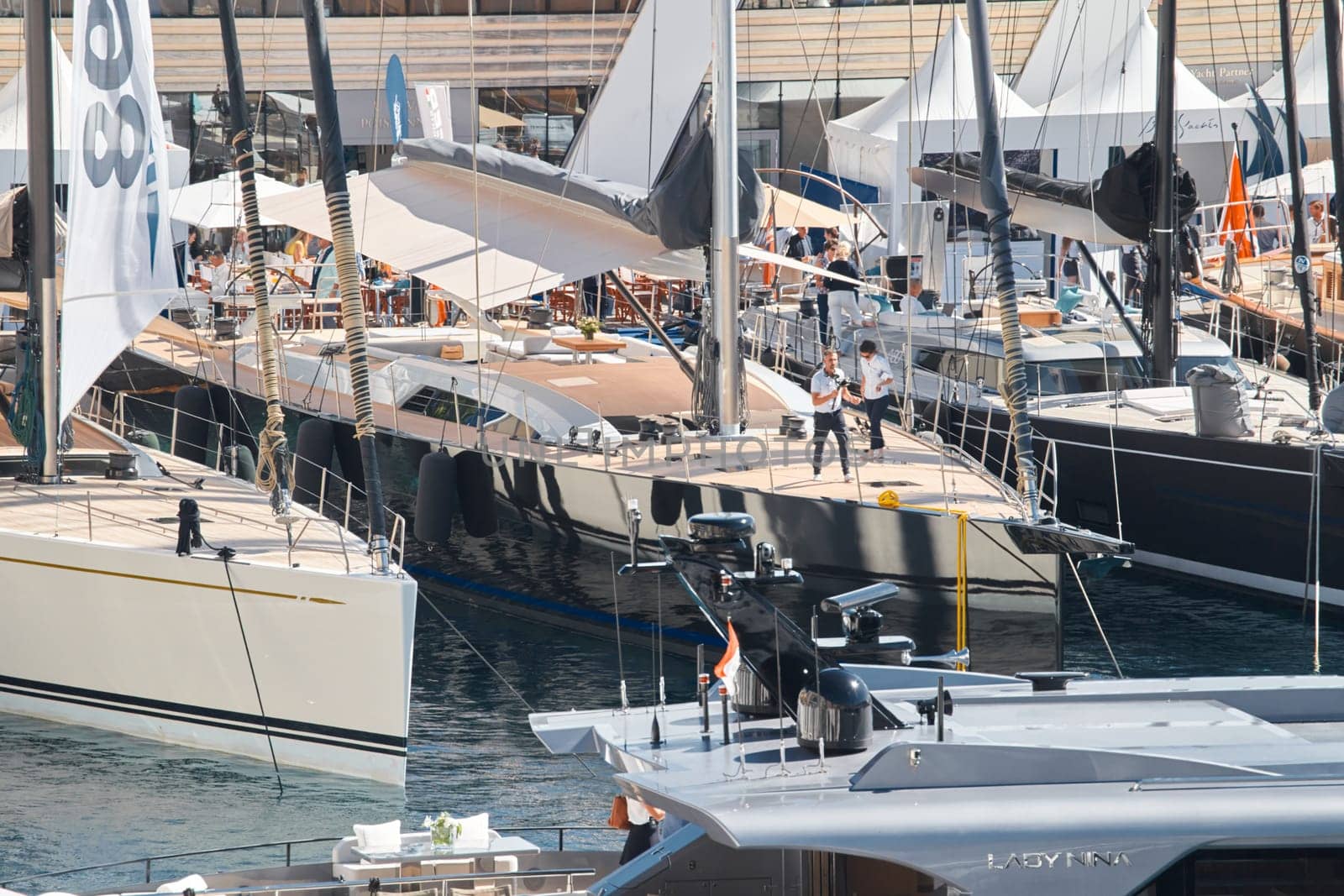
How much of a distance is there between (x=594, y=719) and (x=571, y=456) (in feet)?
30.5

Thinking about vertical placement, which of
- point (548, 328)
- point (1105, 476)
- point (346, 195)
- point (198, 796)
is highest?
point (346, 195)

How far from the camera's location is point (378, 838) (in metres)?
8.30

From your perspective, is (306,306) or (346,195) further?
(306,306)

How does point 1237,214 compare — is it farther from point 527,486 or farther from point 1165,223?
point 527,486

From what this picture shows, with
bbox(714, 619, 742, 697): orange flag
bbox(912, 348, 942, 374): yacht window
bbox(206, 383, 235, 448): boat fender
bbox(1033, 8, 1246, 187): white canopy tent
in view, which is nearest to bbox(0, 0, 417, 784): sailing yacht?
bbox(206, 383, 235, 448): boat fender

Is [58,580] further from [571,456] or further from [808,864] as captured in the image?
[808,864]

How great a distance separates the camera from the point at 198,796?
39.4ft

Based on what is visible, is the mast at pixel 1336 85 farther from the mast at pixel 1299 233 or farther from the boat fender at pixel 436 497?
the boat fender at pixel 436 497

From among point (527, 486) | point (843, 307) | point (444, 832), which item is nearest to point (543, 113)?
point (843, 307)

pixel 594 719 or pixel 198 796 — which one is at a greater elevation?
pixel 594 719

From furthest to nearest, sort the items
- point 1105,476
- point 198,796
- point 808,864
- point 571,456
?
point 1105,476 → point 571,456 → point 198,796 → point 808,864

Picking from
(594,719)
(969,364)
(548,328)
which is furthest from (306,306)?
(594,719)

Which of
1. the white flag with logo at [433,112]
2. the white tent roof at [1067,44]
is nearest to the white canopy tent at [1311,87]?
the white tent roof at [1067,44]

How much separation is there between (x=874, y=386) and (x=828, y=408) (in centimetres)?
57
